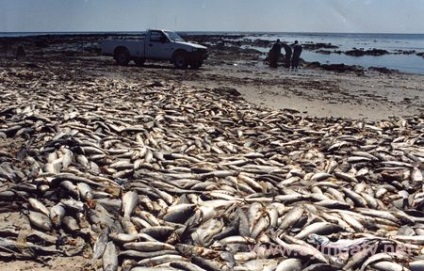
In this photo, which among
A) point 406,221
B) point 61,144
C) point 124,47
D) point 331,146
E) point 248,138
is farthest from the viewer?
point 124,47

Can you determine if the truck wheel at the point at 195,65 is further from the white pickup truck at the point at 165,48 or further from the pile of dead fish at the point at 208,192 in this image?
the pile of dead fish at the point at 208,192

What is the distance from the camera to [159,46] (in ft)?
83.2

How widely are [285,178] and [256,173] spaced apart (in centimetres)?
44

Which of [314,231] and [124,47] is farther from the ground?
[124,47]

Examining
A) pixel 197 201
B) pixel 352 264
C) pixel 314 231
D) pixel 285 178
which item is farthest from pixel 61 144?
pixel 352 264

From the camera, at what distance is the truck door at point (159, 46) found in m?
25.2

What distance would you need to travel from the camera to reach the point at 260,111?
1213 centimetres

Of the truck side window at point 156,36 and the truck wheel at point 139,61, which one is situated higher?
the truck side window at point 156,36

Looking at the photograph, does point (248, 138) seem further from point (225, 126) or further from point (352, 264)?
point (352, 264)

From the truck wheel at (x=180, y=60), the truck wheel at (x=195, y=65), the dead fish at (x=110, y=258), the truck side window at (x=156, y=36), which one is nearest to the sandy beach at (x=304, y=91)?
the truck wheel at (x=180, y=60)

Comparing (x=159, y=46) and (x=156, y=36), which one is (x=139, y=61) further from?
(x=156, y=36)

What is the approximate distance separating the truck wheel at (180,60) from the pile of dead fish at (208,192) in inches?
617

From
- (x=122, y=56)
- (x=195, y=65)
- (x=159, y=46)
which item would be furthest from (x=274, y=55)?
(x=122, y=56)

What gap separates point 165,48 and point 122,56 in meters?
3.21
